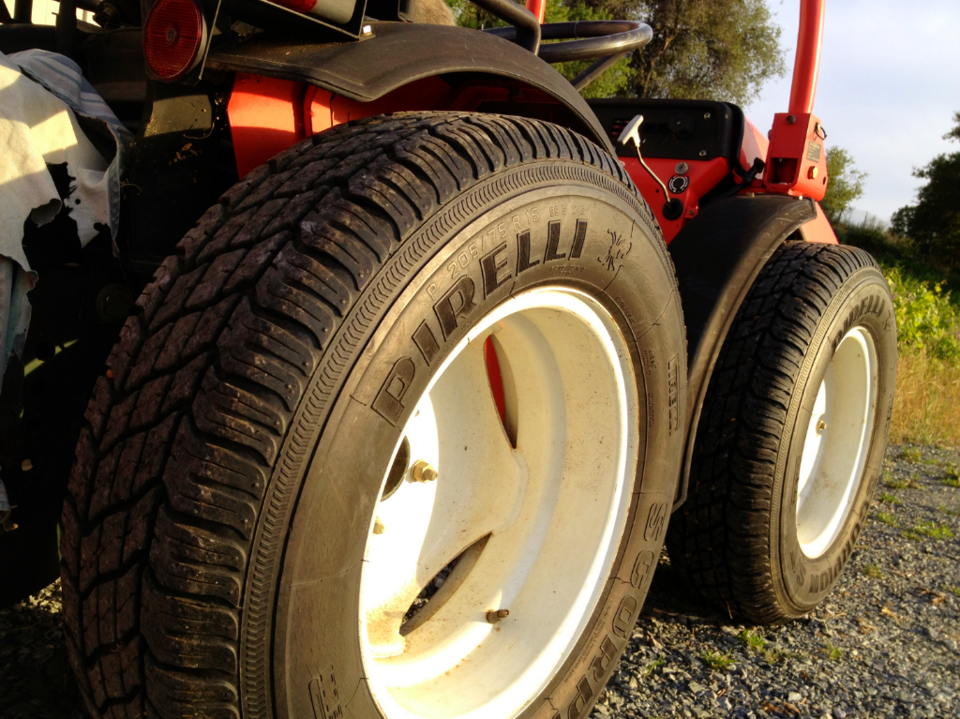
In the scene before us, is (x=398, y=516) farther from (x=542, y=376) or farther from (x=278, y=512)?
(x=278, y=512)

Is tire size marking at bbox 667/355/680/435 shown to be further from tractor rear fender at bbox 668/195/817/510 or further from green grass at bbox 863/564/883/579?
green grass at bbox 863/564/883/579

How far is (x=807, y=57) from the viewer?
9.19 feet

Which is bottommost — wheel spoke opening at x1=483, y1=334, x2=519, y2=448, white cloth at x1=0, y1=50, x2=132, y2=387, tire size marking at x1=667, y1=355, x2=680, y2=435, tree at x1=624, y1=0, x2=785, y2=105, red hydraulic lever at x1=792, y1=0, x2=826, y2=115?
tire size marking at x1=667, y1=355, x2=680, y2=435

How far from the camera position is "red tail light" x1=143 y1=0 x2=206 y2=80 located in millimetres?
1152

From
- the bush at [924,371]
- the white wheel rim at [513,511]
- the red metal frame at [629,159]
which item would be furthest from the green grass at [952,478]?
the white wheel rim at [513,511]

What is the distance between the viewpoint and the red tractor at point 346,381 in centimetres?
104

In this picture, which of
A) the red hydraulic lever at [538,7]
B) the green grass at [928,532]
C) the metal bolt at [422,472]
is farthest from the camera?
the green grass at [928,532]

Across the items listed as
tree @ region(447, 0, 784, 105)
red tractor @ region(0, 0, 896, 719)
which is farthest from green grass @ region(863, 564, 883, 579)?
tree @ region(447, 0, 784, 105)

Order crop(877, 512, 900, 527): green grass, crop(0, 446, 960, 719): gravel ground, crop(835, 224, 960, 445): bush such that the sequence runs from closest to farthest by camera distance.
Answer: crop(0, 446, 960, 719): gravel ground
crop(877, 512, 900, 527): green grass
crop(835, 224, 960, 445): bush

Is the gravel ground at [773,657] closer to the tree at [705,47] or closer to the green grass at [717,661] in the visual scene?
the green grass at [717,661]

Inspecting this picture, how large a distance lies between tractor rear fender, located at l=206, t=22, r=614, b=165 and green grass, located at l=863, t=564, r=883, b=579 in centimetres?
243

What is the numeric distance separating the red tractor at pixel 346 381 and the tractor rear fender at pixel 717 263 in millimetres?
16

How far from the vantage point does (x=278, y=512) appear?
1045mm

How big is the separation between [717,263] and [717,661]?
1166mm
